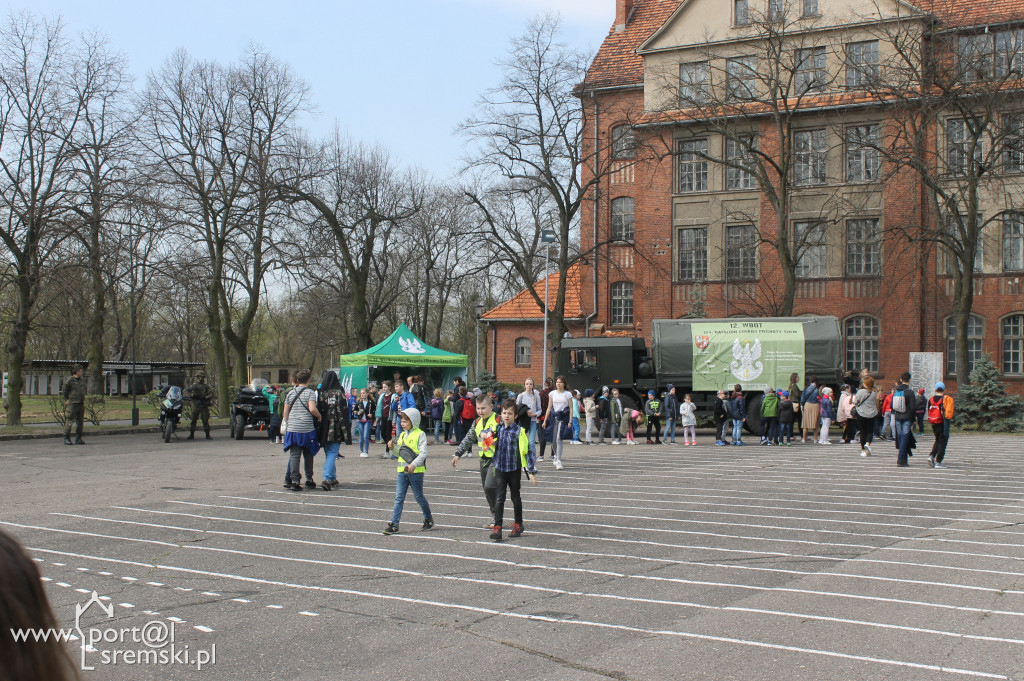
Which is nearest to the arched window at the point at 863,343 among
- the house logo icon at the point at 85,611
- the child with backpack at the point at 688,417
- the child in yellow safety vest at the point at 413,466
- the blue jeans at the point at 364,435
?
the child with backpack at the point at 688,417

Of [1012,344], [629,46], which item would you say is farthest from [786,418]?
[629,46]

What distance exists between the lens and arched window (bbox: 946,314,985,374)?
3959cm

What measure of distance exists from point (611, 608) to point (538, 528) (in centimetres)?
401

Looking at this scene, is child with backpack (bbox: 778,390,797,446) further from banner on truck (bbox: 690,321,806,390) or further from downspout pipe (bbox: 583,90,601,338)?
downspout pipe (bbox: 583,90,601,338)

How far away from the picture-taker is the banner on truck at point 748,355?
103ft

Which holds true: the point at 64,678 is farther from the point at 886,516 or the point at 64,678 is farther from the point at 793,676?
the point at 886,516

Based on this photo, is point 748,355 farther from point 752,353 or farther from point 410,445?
point 410,445

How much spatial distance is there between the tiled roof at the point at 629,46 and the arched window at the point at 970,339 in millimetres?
18097

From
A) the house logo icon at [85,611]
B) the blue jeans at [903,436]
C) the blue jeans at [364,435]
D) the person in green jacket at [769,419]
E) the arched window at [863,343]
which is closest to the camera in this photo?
the house logo icon at [85,611]

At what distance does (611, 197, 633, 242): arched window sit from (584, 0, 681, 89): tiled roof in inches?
233

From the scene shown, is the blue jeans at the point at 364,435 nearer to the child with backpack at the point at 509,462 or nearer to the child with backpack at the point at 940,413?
the child with backpack at the point at 509,462

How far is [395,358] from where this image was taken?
3247 centimetres

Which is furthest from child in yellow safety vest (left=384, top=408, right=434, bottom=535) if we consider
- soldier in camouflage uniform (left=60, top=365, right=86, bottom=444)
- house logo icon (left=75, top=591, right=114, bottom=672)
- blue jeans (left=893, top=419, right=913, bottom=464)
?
soldier in camouflage uniform (left=60, top=365, right=86, bottom=444)

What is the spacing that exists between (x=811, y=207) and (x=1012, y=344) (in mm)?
9850
